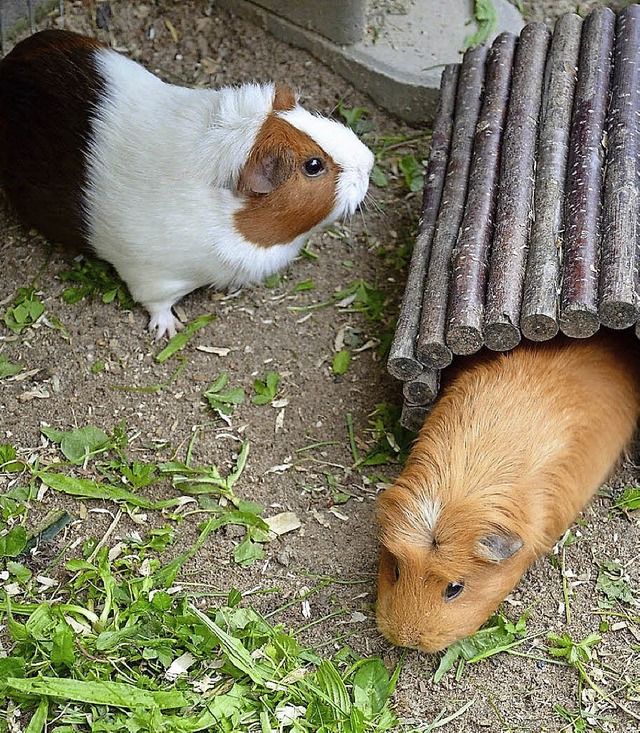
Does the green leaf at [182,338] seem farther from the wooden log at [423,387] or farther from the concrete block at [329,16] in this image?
the concrete block at [329,16]

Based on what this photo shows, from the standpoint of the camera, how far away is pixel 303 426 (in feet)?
10.2

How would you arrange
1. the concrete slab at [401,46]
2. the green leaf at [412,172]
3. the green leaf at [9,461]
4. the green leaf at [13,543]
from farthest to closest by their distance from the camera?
the concrete slab at [401,46] → the green leaf at [412,172] → the green leaf at [9,461] → the green leaf at [13,543]

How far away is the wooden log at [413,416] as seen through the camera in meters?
2.90

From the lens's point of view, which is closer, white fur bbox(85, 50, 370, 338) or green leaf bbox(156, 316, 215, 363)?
white fur bbox(85, 50, 370, 338)

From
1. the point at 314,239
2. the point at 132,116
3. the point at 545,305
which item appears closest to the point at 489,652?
the point at 545,305

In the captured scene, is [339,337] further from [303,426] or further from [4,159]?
[4,159]

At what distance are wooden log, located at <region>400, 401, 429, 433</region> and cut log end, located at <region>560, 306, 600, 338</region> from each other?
1.59 feet

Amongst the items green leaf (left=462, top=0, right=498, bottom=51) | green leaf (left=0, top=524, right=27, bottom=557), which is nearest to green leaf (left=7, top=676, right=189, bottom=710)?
green leaf (left=0, top=524, right=27, bottom=557)

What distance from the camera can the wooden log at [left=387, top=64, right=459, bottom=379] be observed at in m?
2.78

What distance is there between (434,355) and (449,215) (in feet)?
1.59

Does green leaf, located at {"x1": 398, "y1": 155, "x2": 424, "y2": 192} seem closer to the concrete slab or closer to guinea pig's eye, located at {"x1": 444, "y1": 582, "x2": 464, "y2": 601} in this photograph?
the concrete slab

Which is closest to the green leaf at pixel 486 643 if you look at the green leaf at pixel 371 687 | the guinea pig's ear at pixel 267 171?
the green leaf at pixel 371 687

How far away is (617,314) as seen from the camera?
2564mm

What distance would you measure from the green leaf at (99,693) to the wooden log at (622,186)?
1.42 metres
